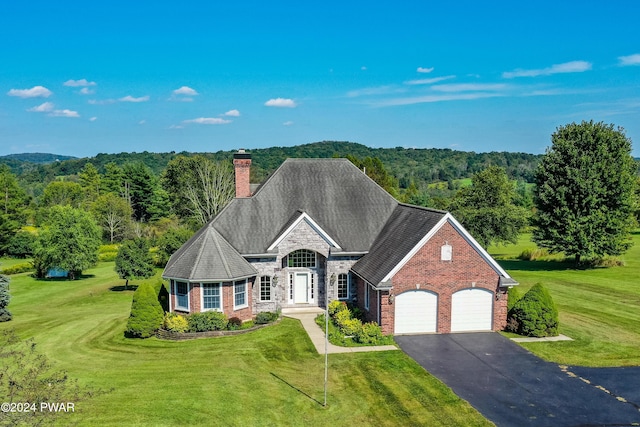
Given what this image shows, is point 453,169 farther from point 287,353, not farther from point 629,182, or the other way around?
point 287,353

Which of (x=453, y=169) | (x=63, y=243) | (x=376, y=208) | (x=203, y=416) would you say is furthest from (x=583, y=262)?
(x=453, y=169)

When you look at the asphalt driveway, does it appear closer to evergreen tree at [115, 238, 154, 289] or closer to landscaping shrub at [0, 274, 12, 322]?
landscaping shrub at [0, 274, 12, 322]

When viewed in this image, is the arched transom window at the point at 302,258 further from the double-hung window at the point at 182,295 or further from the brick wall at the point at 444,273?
the brick wall at the point at 444,273

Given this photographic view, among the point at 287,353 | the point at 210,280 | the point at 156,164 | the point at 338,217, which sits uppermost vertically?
the point at 156,164

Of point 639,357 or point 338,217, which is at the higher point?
point 338,217

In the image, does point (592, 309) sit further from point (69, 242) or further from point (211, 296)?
point (69, 242)

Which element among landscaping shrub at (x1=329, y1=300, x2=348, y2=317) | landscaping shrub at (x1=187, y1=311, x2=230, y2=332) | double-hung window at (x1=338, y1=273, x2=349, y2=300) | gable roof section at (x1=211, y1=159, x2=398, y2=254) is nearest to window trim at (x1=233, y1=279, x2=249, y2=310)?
landscaping shrub at (x1=187, y1=311, x2=230, y2=332)
